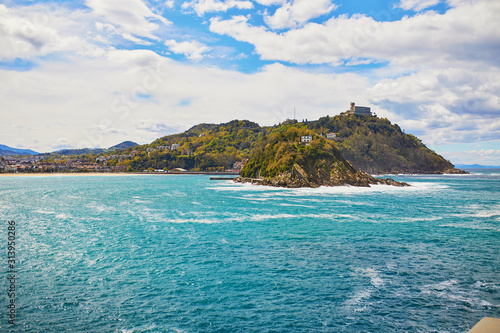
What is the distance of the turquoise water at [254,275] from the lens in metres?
15.8

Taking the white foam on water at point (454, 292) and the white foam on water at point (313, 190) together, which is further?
the white foam on water at point (313, 190)

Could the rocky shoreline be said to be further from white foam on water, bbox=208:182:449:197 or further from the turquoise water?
the turquoise water

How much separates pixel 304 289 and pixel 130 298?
10862 millimetres

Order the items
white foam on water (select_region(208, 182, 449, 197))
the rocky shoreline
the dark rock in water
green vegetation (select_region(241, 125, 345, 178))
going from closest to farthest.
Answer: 1. white foam on water (select_region(208, 182, 449, 197))
2. the rocky shoreline
3. the dark rock in water
4. green vegetation (select_region(241, 125, 345, 178))

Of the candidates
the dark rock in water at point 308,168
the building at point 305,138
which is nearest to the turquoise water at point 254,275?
the dark rock in water at point 308,168

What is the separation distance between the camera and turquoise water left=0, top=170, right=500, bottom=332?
15.8m

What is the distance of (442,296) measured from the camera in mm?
18562

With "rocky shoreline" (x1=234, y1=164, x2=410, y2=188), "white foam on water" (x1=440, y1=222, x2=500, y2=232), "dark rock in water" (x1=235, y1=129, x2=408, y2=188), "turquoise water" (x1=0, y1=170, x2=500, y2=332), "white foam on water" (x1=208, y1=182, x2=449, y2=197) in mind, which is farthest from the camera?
"dark rock in water" (x1=235, y1=129, x2=408, y2=188)

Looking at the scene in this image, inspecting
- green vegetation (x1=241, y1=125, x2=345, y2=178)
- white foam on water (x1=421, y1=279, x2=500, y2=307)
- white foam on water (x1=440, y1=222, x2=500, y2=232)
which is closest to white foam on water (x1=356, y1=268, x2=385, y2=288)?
white foam on water (x1=421, y1=279, x2=500, y2=307)

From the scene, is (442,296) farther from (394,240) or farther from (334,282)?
(394,240)

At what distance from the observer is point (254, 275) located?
2181 cm

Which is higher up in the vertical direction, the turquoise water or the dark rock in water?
the dark rock in water

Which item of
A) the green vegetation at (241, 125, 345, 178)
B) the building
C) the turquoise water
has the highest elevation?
the building

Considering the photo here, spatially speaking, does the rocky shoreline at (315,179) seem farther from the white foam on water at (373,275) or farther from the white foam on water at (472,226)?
the white foam on water at (373,275)
